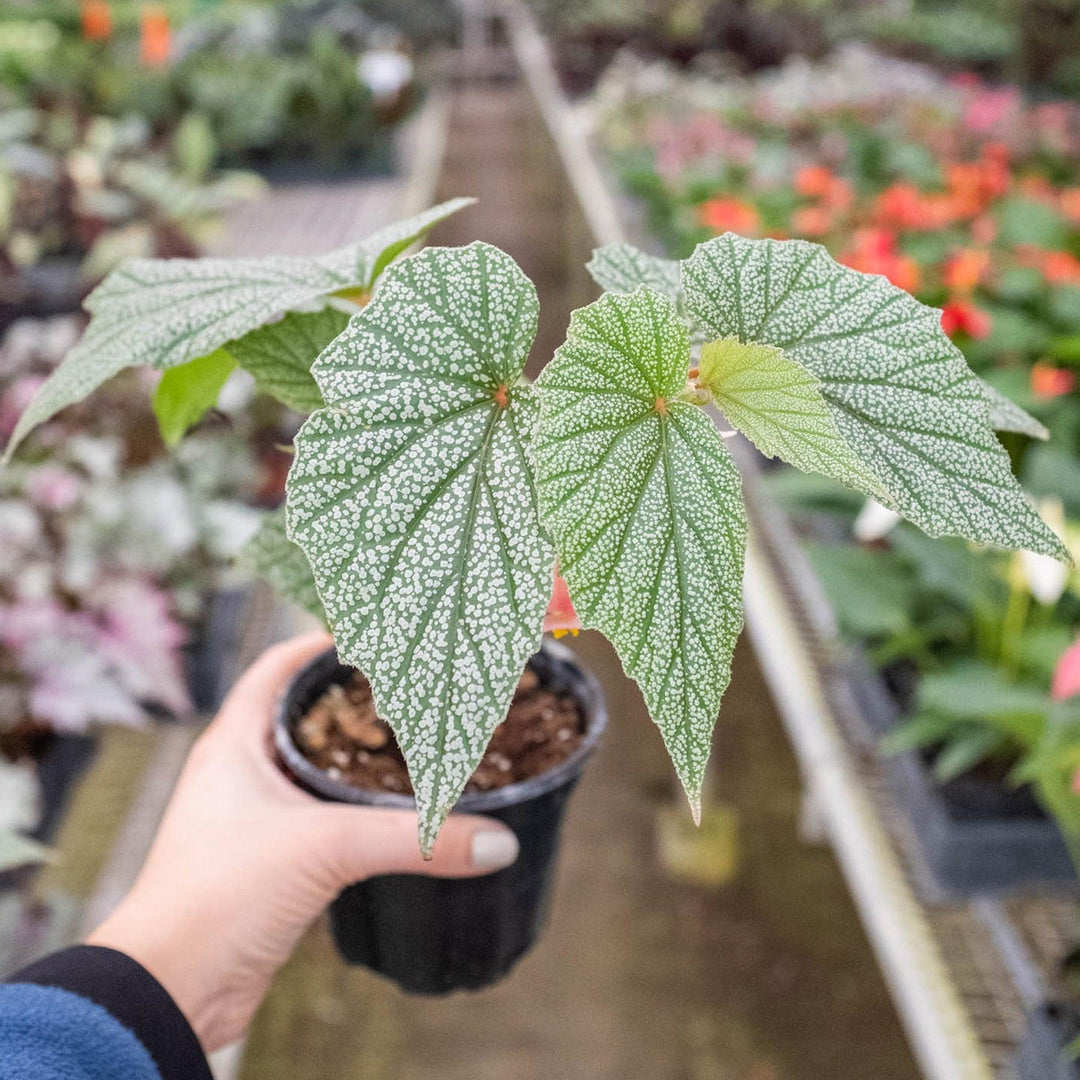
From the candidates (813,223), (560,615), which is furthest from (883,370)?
(813,223)

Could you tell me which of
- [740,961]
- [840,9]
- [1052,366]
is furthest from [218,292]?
[840,9]

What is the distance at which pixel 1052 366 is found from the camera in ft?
5.35

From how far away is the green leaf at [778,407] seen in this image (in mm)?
389

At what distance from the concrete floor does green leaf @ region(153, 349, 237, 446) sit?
3.39 feet

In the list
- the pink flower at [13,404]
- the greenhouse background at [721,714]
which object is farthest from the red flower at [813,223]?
the pink flower at [13,404]

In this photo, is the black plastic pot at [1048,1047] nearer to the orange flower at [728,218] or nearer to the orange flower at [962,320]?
the orange flower at [962,320]

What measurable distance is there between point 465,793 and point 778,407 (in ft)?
1.03

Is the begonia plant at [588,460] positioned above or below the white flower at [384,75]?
above

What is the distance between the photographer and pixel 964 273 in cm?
166

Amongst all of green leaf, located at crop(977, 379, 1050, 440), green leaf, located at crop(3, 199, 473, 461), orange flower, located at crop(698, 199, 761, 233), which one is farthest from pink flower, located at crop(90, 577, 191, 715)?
orange flower, located at crop(698, 199, 761, 233)

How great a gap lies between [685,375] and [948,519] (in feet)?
0.44

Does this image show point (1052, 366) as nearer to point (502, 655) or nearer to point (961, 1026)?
point (961, 1026)

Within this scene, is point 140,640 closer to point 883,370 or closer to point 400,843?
point 400,843

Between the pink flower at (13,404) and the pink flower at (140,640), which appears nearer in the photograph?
the pink flower at (140,640)
